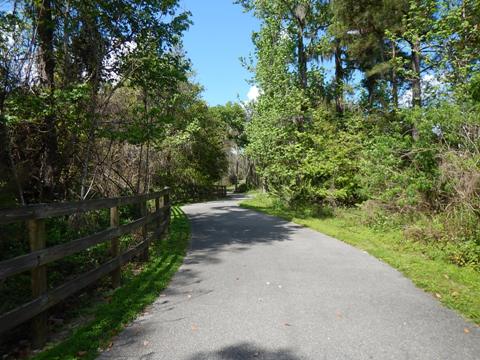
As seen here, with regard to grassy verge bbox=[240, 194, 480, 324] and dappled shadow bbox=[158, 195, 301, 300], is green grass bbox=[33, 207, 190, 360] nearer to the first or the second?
dappled shadow bbox=[158, 195, 301, 300]

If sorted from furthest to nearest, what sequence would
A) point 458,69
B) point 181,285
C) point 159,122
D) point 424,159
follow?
point 458,69, point 424,159, point 159,122, point 181,285

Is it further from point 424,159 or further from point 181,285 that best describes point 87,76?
point 424,159

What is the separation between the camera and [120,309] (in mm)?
4652

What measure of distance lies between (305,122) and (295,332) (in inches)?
671

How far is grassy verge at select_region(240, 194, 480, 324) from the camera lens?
505 cm

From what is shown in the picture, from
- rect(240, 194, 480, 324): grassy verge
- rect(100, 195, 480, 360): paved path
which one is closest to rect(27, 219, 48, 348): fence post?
rect(100, 195, 480, 360): paved path

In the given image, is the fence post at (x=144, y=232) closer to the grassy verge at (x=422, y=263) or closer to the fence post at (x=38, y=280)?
the fence post at (x=38, y=280)

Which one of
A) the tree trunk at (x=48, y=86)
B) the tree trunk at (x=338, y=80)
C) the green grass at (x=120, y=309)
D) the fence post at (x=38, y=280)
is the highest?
the tree trunk at (x=338, y=80)

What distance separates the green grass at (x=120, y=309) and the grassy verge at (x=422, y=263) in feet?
13.7

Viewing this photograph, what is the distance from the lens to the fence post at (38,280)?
3.60 metres

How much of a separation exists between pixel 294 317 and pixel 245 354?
1086mm

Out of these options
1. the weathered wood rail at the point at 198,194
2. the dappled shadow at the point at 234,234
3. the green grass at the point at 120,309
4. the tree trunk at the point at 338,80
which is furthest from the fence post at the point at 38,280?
the weathered wood rail at the point at 198,194

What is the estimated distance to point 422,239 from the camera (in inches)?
345

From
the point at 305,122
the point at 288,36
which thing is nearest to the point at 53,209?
the point at 305,122
